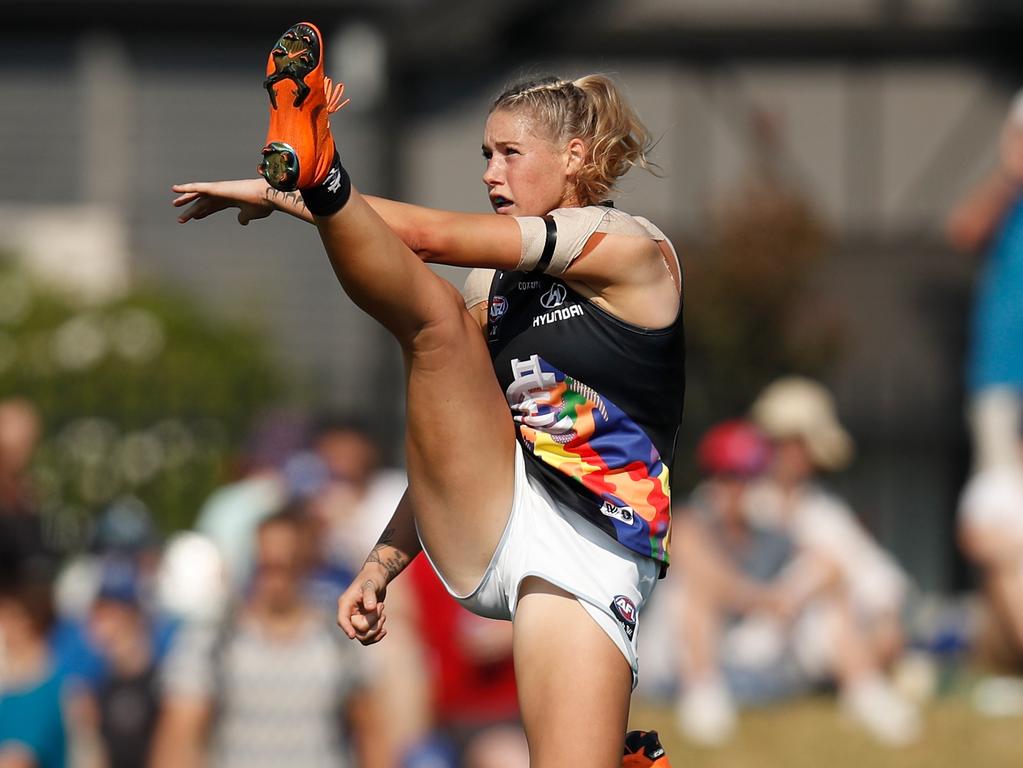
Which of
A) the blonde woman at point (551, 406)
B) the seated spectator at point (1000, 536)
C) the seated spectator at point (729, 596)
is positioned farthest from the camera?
the seated spectator at point (729, 596)

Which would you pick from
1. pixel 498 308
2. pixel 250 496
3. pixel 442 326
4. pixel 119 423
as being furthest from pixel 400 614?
pixel 119 423

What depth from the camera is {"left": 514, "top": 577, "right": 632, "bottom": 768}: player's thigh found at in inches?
134

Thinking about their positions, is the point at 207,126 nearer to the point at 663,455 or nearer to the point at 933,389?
the point at 933,389

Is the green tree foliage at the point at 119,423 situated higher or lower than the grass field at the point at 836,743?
higher

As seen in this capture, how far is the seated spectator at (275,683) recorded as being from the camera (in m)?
6.23

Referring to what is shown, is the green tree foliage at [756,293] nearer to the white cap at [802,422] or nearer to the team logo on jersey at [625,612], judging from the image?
the white cap at [802,422]

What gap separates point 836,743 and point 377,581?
15.2 ft

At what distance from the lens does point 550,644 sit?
347 centimetres

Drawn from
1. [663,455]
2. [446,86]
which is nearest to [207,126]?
[446,86]

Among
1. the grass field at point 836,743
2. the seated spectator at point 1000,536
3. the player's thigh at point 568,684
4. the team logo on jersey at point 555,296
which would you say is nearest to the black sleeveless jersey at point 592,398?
the team logo on jersey at point 555,296

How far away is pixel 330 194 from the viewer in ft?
10.1

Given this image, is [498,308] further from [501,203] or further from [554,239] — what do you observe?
[554,239]

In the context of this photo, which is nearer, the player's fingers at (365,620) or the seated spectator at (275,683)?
the player's fingers at (365,620)

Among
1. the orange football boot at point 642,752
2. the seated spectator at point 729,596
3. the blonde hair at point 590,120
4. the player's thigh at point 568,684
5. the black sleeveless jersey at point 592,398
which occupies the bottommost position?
the seated spectator at point 729,596
